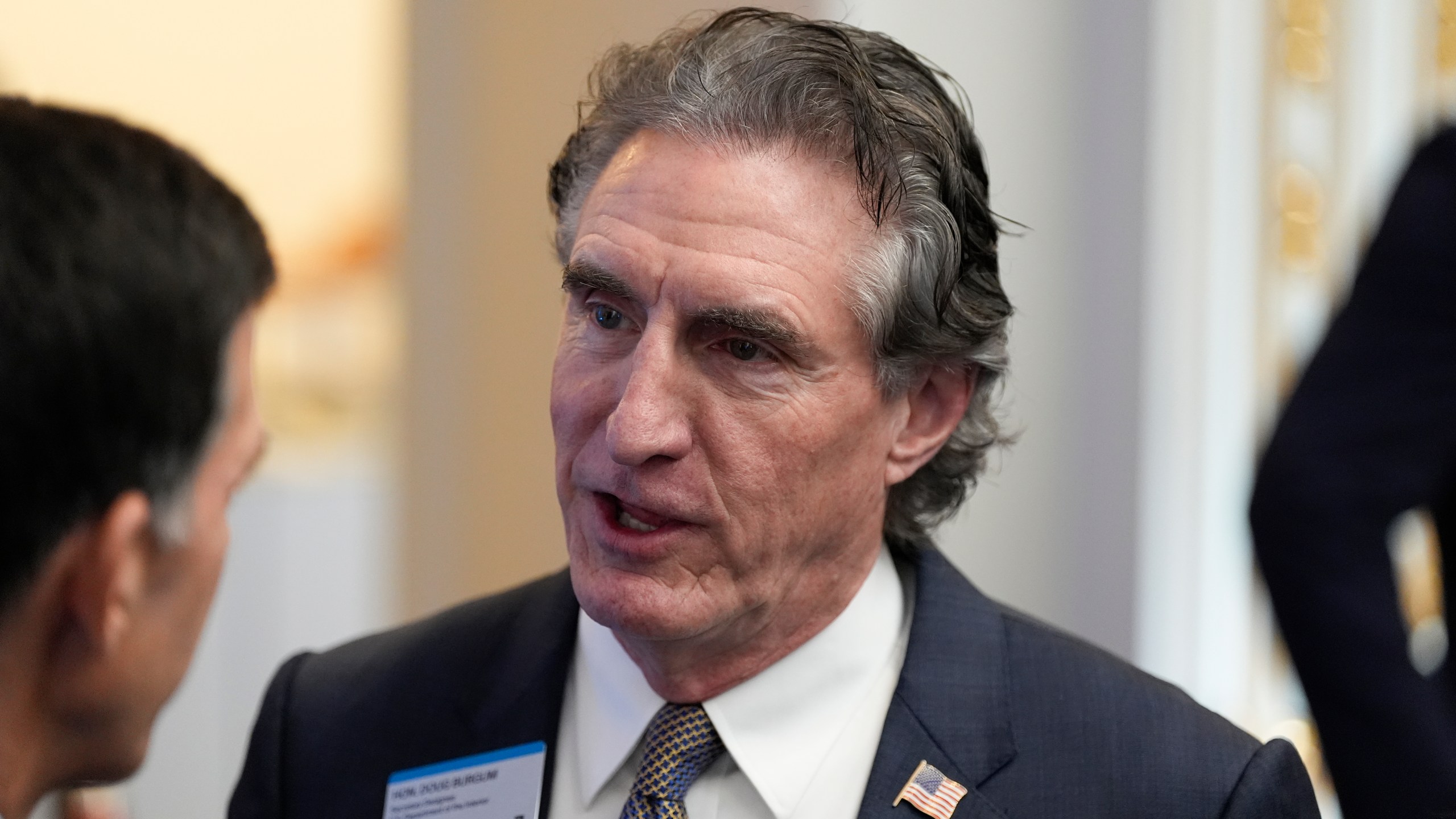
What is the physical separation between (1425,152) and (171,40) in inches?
212

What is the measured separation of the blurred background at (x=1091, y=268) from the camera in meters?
3.29

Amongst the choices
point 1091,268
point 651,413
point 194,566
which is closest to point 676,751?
point 651,413

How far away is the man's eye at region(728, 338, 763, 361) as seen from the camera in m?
1.98

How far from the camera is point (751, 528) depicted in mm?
1959

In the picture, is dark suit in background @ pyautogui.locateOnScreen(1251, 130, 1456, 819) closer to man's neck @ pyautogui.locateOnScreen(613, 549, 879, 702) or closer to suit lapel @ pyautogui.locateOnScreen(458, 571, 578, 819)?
man's neck @ pyautogui.locateOnScreen(613, 549, 879, 702)

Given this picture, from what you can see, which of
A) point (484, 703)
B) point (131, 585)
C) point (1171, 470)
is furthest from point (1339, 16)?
point (131, 585)

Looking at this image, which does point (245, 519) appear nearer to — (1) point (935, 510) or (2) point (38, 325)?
(1) point (935, 510)

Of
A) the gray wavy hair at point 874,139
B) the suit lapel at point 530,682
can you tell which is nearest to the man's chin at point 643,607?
the suit lapel at point 530,682

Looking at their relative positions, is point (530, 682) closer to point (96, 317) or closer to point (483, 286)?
point (96, 317)

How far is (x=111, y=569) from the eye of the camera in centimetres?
129

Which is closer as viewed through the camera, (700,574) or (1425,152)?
(1425,152)

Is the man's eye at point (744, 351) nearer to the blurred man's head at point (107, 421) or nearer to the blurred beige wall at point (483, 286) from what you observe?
the blurred man's head at point (107, 421)

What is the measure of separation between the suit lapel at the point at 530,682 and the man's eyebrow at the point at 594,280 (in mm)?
535

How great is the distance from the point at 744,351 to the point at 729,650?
435 mm
